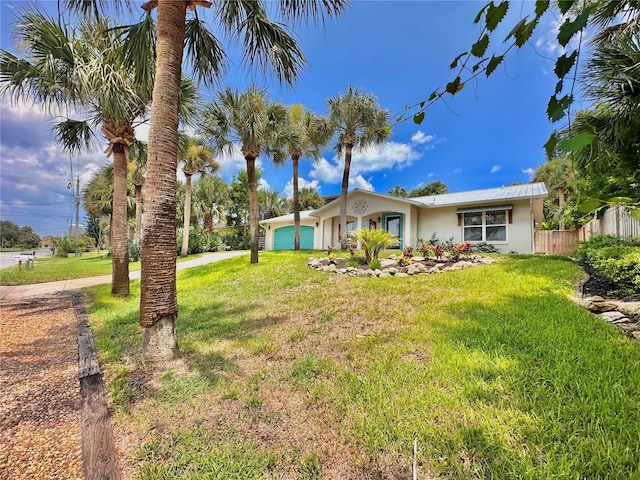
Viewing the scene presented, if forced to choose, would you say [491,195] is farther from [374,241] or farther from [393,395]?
[393,395]

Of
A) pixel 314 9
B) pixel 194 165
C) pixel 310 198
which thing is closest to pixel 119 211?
pixel 314 9

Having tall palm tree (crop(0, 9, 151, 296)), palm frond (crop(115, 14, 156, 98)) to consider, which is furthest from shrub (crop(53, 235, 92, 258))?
palm frond (crop(115, 14, 156, 98))

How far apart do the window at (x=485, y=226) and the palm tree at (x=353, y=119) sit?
5946 mm

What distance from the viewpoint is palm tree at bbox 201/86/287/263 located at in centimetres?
1137

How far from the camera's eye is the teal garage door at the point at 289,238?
2148 centimetres

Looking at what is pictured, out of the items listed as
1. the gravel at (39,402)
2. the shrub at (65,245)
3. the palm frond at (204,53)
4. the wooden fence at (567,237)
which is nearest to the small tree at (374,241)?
the palm frond at (204,53)

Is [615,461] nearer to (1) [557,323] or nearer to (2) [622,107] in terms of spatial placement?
(1) [557,323]

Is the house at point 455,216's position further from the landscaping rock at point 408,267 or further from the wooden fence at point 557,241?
the landscaping rock at point 408,267

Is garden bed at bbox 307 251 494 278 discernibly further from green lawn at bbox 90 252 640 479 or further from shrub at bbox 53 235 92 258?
shrub at bbox 53 235 92 258

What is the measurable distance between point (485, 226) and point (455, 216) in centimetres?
143

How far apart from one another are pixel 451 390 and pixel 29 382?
4.70 metres

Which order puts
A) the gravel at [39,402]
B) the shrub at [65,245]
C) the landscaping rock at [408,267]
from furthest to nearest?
the shrub at [65,245] < the landscaping rock at [408,267] < the gravel at [39,402]

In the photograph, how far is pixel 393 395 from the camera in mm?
2621

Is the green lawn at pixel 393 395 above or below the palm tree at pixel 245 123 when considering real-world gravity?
below
